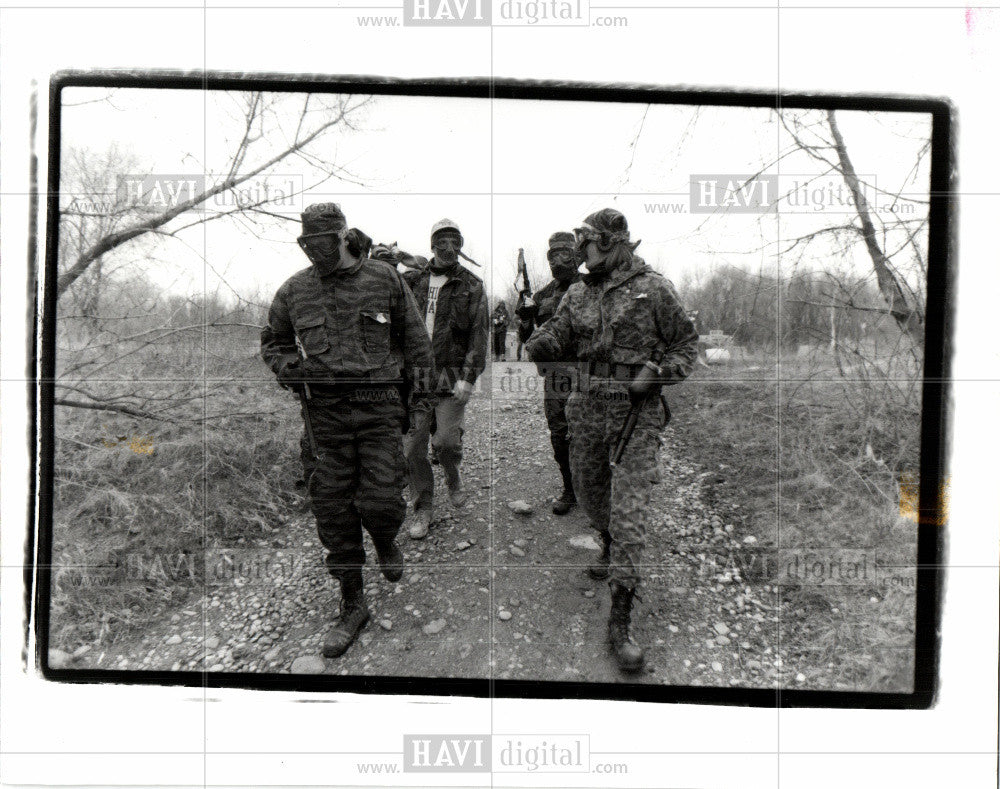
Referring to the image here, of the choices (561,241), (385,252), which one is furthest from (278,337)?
(561,241)

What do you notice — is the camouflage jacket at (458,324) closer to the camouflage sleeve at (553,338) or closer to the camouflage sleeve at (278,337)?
the camouflage sleeve at (553,338)

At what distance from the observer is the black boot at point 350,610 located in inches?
78.7

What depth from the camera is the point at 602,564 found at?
7.57 ft

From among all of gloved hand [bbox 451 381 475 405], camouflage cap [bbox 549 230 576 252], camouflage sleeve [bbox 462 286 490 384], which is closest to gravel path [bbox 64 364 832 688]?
gloved hand [bbox 451 381 475 405]

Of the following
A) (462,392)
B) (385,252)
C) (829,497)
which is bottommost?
(829,497)

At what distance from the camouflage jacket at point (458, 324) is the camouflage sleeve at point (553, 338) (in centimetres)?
42

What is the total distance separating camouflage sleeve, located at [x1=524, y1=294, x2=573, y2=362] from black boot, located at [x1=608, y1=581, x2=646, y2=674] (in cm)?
116

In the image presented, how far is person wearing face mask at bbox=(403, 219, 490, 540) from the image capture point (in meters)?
2.45

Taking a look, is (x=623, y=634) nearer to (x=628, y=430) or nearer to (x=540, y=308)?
(x=628, y=430)

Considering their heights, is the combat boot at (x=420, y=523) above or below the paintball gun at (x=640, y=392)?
below

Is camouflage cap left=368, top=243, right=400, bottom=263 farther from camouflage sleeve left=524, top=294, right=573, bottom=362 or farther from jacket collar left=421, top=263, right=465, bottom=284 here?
camouflage sleeve left=524, top=294, right=573, bottom=362

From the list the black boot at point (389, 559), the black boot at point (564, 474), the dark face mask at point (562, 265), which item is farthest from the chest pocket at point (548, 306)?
the black boot at point (389, 559)

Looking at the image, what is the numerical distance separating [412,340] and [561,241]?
1.13 meters

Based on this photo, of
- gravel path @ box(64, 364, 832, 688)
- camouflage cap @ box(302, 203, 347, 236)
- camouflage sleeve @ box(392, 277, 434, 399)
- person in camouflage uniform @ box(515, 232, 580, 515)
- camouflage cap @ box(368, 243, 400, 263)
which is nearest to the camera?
camouflage cap @ box(302, 203, 347, 236)
